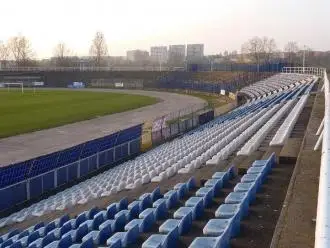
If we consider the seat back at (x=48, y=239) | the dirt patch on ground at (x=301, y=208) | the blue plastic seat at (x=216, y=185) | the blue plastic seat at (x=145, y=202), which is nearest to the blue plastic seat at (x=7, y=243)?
the seat back at (x=48, y=239)

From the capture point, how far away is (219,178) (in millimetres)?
9391

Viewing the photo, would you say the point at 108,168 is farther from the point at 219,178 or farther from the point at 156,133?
the point at 219,178

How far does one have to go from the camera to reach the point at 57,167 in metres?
15.9

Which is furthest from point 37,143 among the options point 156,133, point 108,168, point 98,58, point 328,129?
point 98,58

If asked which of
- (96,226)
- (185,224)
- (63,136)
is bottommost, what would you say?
(63,136)

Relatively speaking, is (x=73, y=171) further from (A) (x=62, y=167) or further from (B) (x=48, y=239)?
(B) (x=48, y=239)

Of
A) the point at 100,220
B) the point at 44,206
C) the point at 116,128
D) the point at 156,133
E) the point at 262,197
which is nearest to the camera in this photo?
the point at 262,197

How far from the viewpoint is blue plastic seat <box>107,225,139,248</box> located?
6.14 metres

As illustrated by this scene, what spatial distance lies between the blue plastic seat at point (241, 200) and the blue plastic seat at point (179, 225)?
2.26ft

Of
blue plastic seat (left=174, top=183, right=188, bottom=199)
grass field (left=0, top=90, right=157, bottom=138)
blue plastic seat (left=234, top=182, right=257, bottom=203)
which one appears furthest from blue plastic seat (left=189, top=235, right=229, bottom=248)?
grass field (left=0, top=90, right=157, bottom=138)

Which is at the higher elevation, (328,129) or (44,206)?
(328,129)

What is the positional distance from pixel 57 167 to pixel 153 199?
24.1ft

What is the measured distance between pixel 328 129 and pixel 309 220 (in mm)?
1318

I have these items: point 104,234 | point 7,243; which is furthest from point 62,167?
point 104,234
